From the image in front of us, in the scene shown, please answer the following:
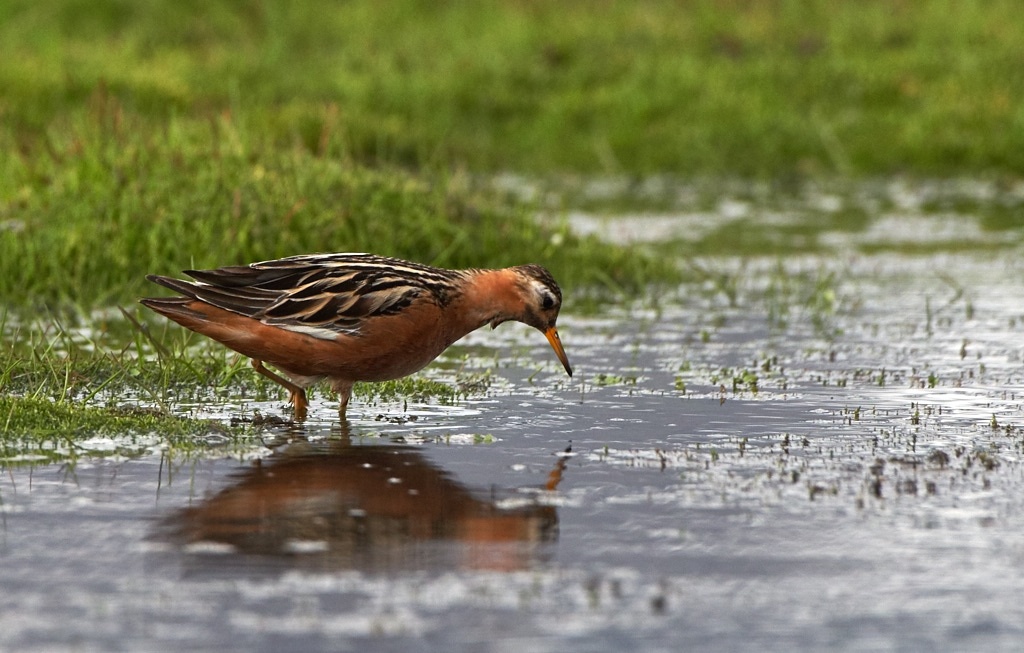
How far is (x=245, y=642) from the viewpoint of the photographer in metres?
5.38

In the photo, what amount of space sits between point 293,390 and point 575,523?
2713 mm

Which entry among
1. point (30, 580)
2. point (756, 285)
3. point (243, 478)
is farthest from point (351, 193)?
point (30, 580)

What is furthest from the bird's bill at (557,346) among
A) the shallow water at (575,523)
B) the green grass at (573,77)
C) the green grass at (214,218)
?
the green grass at (573,77)

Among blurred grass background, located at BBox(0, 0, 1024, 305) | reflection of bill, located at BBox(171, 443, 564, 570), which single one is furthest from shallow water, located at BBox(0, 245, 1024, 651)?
blurred grass background, located at BBox(0, 0, 1024, 305)

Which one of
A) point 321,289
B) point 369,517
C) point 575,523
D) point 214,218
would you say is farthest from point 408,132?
point 575,523

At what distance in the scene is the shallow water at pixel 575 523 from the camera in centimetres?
559

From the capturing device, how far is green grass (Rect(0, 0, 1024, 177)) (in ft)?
66.9

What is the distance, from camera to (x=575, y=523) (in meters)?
6.86

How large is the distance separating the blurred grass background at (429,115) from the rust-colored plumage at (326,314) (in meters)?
3.47

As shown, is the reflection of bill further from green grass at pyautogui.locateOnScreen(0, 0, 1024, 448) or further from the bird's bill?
the bird's bill

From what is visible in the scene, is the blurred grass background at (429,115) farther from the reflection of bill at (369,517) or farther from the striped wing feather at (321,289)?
the reflection of bill at (369,517)

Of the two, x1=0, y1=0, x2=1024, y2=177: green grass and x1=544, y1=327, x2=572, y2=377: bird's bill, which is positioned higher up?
x1=0, y1=0, x2=1024, y2=177: green grass

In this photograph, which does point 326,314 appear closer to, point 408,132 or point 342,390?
point 342,390

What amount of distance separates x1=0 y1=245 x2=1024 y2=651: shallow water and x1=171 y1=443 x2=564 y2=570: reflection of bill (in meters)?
0.02
